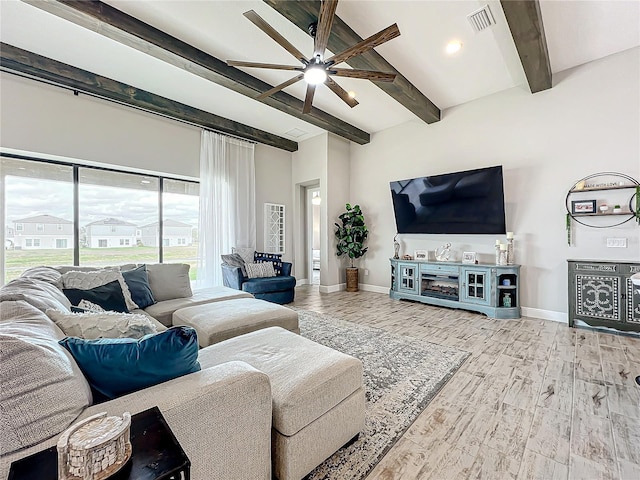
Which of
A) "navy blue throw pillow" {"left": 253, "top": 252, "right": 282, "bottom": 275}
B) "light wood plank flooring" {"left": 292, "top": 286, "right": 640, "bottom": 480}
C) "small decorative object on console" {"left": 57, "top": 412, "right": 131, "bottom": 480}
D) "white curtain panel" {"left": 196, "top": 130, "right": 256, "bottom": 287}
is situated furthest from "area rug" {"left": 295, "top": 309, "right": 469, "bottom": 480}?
"white curtain panel" {"left": 196, "top": 130, "right": 256, "bottom": 287}

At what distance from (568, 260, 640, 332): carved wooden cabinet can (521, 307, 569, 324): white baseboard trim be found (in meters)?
0.25

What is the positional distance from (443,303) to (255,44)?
446 cm

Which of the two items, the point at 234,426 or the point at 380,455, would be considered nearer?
the point at 234,426

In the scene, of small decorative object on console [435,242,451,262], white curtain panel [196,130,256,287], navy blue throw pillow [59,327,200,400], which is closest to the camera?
navy blue throw pillow [59,327,200,400]

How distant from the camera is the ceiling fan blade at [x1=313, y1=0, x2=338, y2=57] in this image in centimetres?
206

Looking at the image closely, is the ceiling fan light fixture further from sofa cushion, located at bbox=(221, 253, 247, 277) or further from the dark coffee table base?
sofa cushion, located at bbox=(221, 253, 247, 277)

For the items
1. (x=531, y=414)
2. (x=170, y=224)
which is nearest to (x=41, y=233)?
(x=170, y=224)

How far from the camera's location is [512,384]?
2.21 meters

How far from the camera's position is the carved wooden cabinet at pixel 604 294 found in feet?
10.3

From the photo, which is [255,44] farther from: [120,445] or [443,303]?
[443,303]

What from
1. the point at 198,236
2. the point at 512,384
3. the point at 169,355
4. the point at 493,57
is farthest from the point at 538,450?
the point at 198,236

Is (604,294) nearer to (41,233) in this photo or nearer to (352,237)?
(352,237)

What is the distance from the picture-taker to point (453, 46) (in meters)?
3.21

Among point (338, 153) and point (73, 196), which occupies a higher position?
point (338, 153)
